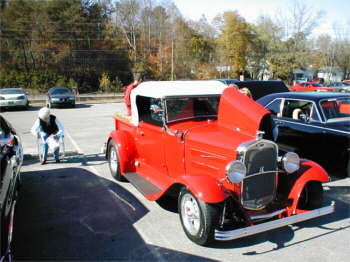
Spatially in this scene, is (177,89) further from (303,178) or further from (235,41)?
(235,41)

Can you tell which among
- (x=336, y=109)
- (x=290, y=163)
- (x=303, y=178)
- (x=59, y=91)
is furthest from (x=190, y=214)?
(x=59, y=91)

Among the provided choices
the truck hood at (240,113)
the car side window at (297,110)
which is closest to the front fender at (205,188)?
the truck hood at (240,113)

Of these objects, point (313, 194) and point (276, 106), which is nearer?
point (313, 194)

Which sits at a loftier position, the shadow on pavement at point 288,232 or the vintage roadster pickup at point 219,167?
the vintage roadster pickup at point 219,167

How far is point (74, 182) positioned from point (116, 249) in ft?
8.91

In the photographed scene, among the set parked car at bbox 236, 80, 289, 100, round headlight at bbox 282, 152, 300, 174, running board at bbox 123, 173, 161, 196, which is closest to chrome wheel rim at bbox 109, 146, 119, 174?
running board at bbox 123, 173, 161, 196

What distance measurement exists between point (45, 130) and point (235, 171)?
17.0ft

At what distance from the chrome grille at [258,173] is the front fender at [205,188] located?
39 centimetres

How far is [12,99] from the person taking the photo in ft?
61.6

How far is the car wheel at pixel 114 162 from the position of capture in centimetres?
587

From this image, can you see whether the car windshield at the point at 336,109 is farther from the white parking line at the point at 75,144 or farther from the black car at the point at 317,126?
the white parking line at the point at 75,144

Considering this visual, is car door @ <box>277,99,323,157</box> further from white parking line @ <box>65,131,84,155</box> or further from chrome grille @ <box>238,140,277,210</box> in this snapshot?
white parking line @ <box>65,131,84,155</box>

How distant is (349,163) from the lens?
5.88 metres

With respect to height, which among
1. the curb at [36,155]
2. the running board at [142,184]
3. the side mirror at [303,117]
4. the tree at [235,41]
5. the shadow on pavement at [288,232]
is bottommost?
the shadow on pavement at [288,232]
